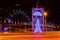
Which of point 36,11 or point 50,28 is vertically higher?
point 36,11

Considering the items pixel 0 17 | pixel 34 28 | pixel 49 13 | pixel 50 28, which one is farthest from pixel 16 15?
pixel 34 28

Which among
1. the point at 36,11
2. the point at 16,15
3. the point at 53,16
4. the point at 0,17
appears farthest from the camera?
the point at 53,16

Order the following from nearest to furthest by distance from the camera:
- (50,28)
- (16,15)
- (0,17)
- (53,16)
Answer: (50,28) < (0,17) < (16,15) < (53,16)

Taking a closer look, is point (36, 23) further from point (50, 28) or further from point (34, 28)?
point (50, 28)

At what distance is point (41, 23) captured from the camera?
1179 centimetres

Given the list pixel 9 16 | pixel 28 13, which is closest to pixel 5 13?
pixel 9 16

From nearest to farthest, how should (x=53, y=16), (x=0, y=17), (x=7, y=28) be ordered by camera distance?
(x=7, y=28)
(x=0, y=17)
(x=53, y=16)

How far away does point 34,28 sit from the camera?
39.2 feet

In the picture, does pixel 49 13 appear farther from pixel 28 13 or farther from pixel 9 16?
pixel 9 16

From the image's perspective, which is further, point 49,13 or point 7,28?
point 49,13

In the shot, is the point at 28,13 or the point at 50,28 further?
the point at 28,13

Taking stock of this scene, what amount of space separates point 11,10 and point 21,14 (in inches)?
47.9

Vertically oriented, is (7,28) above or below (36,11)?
below

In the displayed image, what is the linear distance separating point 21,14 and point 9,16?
128 centimetres
